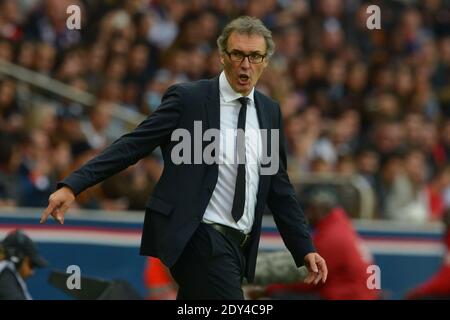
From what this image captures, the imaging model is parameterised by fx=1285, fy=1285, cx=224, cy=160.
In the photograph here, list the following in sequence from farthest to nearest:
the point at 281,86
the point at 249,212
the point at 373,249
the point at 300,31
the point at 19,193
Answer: the point at 300,31 → the point at 281,86 → the point at 373,249 → the point at 19,193 → the point at 249,212

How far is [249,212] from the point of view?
6.91m

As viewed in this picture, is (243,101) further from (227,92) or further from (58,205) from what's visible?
(58,205)

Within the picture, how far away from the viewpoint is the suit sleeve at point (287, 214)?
701cm

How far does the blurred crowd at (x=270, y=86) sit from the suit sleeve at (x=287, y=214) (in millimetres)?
5204

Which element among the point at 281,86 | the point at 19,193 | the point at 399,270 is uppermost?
the point at 281,86

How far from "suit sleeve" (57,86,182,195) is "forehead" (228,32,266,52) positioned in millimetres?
380

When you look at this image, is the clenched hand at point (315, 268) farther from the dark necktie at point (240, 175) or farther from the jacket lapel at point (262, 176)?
the dark necktie at point (240, 175)

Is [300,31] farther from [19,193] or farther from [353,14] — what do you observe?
[19,193]

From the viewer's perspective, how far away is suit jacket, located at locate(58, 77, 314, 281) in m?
6.61

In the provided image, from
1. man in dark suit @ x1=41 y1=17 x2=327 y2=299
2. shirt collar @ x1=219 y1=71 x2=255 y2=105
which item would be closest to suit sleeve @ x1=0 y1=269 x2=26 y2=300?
man in dark suit @ x1=41 y1=17 x2=327 y2=299

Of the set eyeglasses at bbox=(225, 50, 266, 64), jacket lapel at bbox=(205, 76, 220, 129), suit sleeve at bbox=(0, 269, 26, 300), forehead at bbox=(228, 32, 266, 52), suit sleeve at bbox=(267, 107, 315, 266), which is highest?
forehead at bbox=(228, 32, 266, 52)

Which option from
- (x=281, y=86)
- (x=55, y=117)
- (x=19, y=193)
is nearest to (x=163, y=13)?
(x=281, y=86)

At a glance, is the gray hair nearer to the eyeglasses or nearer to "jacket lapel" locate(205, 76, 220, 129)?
the eyeglasses
